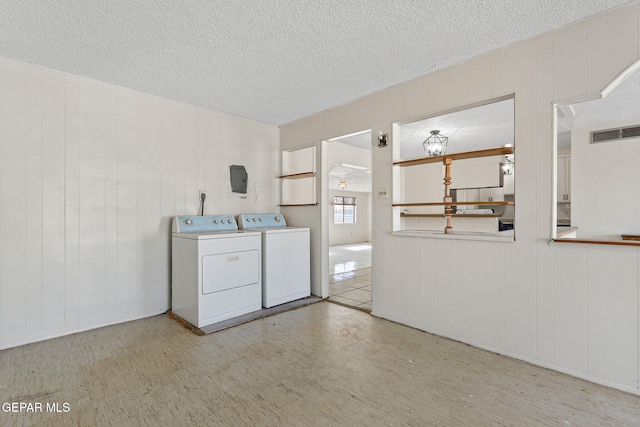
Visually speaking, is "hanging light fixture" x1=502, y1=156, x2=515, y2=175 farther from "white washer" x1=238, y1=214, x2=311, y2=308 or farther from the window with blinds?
the window with blinds

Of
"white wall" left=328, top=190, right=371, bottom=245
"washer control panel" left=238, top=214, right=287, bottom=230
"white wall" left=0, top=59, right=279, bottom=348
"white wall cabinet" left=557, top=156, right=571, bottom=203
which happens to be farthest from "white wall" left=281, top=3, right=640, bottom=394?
"white wall" left=328, top=190, right=371, bottom=245

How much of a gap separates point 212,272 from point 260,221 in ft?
3.89

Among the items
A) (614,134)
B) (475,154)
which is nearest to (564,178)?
(614,134)

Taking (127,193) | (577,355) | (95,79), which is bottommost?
(577,355)

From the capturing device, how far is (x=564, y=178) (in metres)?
5.43

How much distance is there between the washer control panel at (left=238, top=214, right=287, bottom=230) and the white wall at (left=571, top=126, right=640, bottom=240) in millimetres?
4657

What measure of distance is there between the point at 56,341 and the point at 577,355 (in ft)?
13.2

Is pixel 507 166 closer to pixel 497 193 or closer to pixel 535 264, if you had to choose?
pixel 497 193

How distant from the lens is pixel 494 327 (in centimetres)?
236

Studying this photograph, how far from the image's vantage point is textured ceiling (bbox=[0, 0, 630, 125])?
73.4 inches

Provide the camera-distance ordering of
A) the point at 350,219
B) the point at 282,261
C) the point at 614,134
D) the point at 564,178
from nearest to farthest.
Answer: the point at 282,261 < the point at 614,134 < the point at 564,178 < the point at 350,219

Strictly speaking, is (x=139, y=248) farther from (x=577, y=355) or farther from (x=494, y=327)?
(x=577, y=355)

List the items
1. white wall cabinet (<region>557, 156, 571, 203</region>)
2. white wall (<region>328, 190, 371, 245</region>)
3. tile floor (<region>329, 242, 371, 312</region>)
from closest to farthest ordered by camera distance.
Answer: tile floor (<region>329, 242, 371, 312</region>)
white wall cabinet (<region>557, 156, 571, 203</region>)
white wall (<region>328, 190, 371, 245</region>)

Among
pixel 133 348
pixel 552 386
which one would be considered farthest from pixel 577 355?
pixel 133 348
